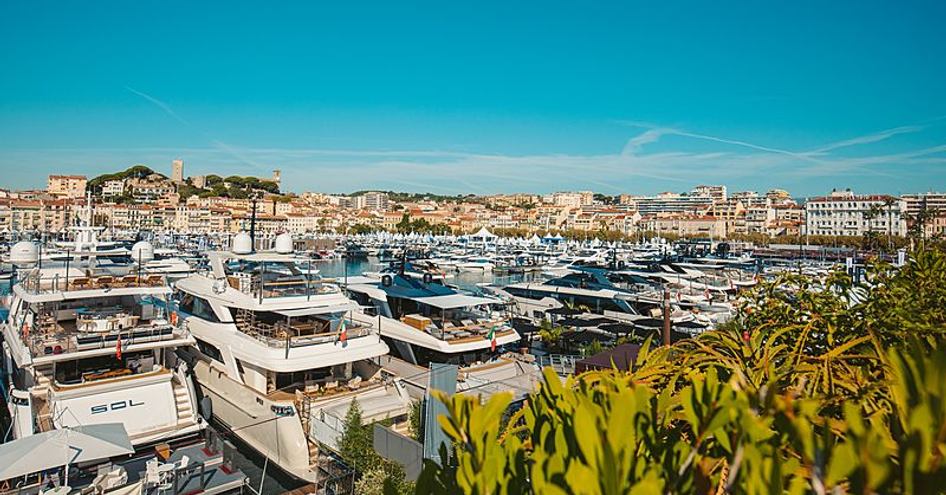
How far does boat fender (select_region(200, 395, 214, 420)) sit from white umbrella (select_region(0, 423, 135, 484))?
3.78 meters

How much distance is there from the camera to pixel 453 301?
14.4m

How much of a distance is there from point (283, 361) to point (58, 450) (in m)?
3.78

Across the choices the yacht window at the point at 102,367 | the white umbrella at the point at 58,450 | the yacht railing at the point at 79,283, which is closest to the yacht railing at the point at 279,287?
the yacht railing at the point at 79,283

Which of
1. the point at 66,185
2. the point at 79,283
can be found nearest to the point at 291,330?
the point at 79,283

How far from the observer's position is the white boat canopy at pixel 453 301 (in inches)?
555

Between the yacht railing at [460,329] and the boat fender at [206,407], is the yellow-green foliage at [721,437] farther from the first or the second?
the boat fender at [206,407]

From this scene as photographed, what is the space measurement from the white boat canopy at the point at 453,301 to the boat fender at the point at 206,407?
506 cm

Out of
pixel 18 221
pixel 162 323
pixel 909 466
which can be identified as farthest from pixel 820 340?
pixel 18 221

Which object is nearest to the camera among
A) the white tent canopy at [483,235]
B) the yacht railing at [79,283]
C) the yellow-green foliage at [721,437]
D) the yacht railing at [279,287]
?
the yellow-green foliage at [721,437]

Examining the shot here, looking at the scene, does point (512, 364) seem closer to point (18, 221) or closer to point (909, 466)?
point (909, 466)

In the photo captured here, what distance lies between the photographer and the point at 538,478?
1661 mm

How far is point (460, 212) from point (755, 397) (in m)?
155

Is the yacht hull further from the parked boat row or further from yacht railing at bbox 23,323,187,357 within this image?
yacht railing at bbox 23,323,187,357

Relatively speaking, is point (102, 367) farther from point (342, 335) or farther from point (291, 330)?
point (342, 335)
